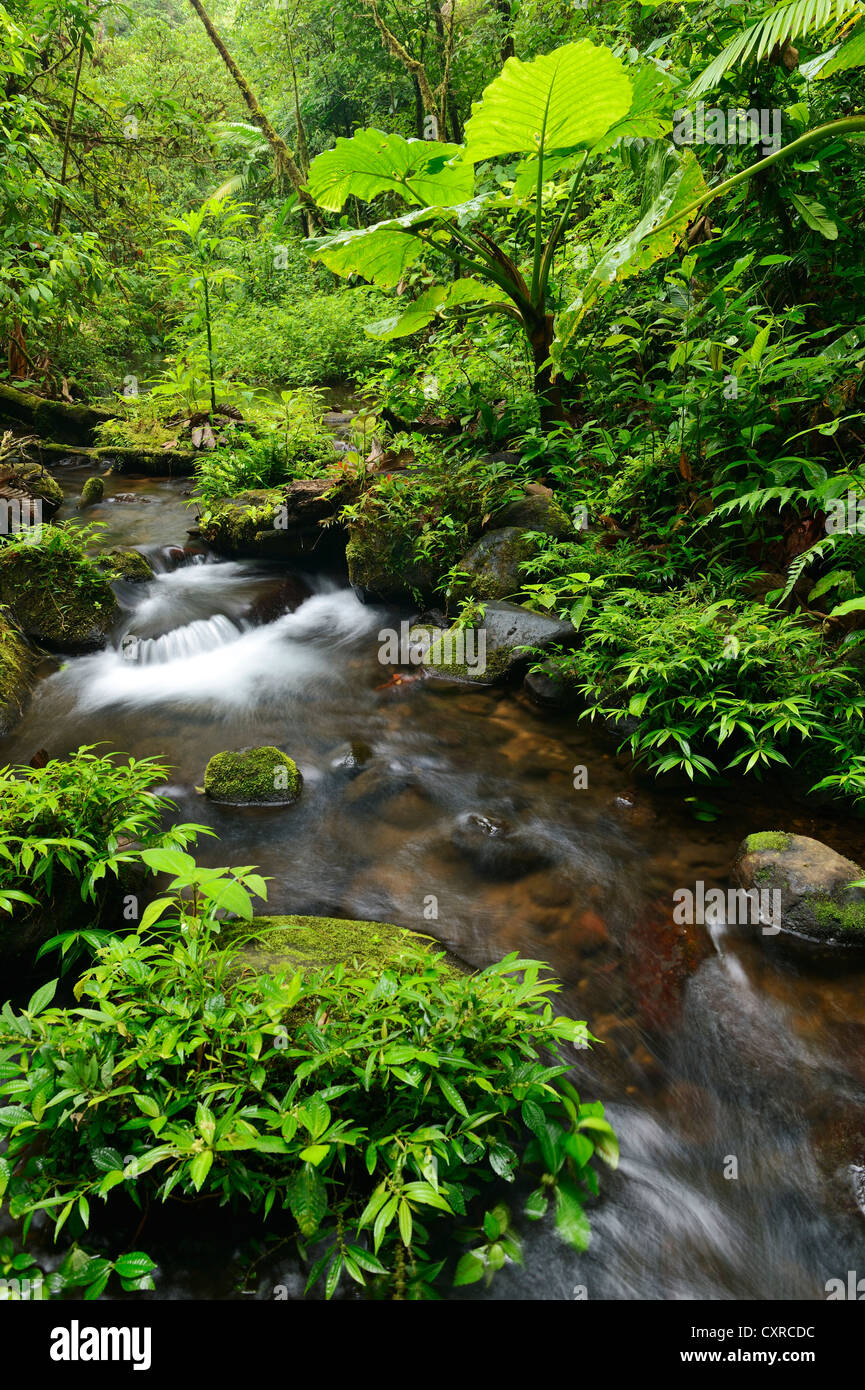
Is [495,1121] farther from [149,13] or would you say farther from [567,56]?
[149,13]

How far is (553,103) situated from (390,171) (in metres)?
1.38

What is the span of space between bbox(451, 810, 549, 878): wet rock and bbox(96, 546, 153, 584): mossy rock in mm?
4706

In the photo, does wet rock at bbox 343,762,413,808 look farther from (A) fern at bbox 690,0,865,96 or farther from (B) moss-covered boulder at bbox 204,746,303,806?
(A) fern at bbox 690,0,865,96

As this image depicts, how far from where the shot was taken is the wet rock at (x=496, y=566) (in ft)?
19.7

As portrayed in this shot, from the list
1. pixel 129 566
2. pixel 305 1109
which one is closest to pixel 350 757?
pixel 305 1109

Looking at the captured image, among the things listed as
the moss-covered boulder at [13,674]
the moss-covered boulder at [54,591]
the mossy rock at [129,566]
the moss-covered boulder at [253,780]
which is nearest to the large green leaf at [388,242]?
the moss-covered boulder at [54,591]

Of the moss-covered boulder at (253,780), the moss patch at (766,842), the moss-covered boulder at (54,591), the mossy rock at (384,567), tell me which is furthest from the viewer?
the mossy rock at (384,567)

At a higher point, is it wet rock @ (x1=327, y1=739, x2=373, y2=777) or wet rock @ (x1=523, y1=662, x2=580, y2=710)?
wet rock @ (x1=523, y1=662, x2=580, y2=710)

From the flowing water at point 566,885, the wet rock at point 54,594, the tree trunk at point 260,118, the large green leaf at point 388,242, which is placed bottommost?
the flowing water at point 566,885

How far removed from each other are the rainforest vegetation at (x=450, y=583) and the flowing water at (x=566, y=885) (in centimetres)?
10

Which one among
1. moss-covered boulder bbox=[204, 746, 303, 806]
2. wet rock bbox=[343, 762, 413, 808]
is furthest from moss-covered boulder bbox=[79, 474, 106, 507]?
wet rock bbox=[343, 762, 413, 808]

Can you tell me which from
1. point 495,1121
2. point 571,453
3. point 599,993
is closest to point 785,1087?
point 599,993

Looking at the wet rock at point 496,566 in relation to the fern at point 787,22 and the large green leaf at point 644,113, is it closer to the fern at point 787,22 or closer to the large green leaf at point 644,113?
the large green leaf at point 644,113

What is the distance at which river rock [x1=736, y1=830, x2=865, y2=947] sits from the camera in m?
3.27
